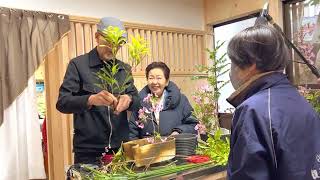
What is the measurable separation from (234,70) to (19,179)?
8.09ft

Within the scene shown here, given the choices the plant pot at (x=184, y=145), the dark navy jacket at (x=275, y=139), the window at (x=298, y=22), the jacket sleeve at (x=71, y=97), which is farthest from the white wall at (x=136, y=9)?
the dark navy jacket at (x=275, y=139)

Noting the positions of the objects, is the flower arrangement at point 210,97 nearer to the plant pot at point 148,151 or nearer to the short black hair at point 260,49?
the plant pot at point 148,151

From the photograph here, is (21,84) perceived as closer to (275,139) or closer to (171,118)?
(171,118)

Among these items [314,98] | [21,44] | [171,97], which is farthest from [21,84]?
[314,98]

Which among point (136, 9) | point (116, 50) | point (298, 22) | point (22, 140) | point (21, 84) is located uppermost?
point (136, 9)

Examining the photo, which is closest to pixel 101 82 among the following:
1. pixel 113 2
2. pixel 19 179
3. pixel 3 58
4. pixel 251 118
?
pixel 251 118

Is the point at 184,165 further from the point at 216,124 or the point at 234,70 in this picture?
the point at 234,70

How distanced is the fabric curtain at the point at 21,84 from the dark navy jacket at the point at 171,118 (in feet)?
4.01

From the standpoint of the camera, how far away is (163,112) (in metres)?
2.23

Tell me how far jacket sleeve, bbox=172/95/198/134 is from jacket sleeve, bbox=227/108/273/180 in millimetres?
1037

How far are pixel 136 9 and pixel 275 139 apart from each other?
299 centimetres

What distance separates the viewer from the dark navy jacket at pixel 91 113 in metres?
1.78

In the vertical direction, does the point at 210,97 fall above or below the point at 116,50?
below

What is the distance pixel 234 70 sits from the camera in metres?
1.11
